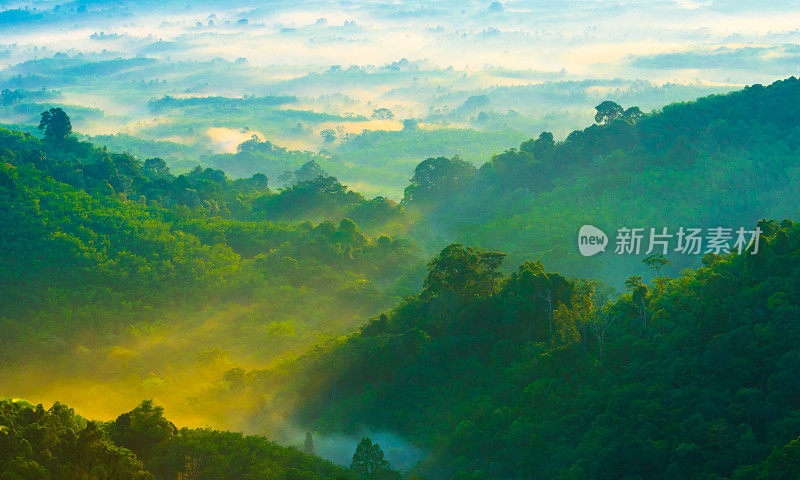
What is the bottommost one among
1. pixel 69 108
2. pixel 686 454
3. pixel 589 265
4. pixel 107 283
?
pixel 686 454

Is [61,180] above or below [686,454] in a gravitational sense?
above

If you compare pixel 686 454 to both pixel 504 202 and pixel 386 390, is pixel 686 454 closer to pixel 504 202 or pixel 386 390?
pixel 386 390

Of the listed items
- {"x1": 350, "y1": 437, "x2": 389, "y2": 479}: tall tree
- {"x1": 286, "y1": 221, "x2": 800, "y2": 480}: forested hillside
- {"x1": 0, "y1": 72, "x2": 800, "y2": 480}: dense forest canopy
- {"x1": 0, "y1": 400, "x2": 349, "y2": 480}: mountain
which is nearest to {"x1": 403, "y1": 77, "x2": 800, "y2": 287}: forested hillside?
{"x1": 0, "y1": 72, "x2": 800, "y2": 480}: dense forest canopy

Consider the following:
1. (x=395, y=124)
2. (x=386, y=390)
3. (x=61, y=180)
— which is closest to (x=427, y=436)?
(x=386, y=390)

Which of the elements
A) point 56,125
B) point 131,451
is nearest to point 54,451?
point 131,451

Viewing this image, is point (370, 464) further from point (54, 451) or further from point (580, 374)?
point (54, 451)

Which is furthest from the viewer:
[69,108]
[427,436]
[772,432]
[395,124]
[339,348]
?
[395,124]
